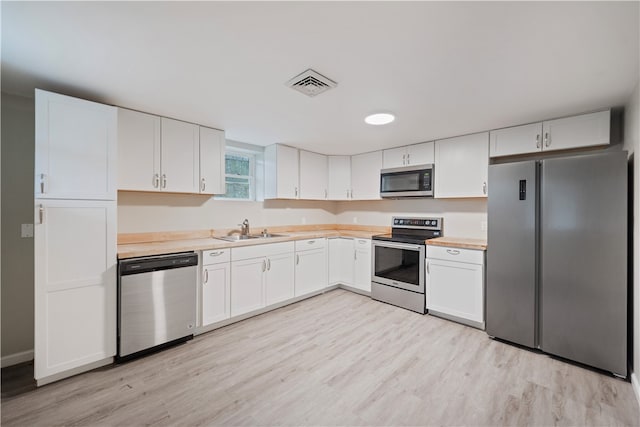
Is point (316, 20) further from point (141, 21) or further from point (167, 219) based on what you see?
point (167, 219)

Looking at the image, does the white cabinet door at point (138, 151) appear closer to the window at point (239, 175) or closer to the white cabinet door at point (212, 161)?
the white cabinet door at point (212, 161)

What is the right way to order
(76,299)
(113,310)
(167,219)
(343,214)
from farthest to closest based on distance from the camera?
(343,214) → (167,219) → (113,310) → (76,299)

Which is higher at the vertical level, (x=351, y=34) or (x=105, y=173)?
(x=351, y=34)

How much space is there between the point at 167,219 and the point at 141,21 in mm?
2223

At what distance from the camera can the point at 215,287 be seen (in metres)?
2.86

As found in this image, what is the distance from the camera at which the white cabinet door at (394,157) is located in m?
3.98

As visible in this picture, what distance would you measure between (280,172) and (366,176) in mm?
1443

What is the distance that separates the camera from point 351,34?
57.8 inches

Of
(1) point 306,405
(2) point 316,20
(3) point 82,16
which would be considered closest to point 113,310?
(1) point 306,405

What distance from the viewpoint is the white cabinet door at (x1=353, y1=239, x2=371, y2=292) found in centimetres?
401

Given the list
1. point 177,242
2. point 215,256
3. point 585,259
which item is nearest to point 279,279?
point 215,256

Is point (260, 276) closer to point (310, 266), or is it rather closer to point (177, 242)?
point (310, 266)

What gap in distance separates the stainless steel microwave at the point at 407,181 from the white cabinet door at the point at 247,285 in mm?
2148

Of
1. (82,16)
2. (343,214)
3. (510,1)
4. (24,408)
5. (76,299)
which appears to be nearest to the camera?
(510,1)
